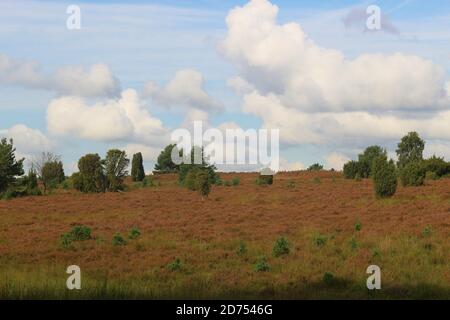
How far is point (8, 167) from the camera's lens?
2361 inches

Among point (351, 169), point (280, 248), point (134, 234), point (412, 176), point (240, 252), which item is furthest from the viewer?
point (351, 169)

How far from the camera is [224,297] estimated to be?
10883 mm

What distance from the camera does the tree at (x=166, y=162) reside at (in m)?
106

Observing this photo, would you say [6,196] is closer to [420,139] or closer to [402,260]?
[402,260]

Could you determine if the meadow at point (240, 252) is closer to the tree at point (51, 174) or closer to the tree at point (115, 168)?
the tree at point (115, 168)

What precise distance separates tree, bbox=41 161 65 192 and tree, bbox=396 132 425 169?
4675 centimetres

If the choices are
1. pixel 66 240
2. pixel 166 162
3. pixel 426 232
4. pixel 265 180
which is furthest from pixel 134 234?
pixel 166 162

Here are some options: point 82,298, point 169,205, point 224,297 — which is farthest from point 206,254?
point 169,205

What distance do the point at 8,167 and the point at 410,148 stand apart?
5316 centimetres

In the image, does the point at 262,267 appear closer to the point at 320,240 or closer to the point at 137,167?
the point at 320,240

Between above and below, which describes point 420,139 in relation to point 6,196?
above

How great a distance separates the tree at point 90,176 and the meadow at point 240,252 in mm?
26305

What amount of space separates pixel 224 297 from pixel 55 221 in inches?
889

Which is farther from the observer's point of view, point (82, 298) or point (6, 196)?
point (6, 196)
